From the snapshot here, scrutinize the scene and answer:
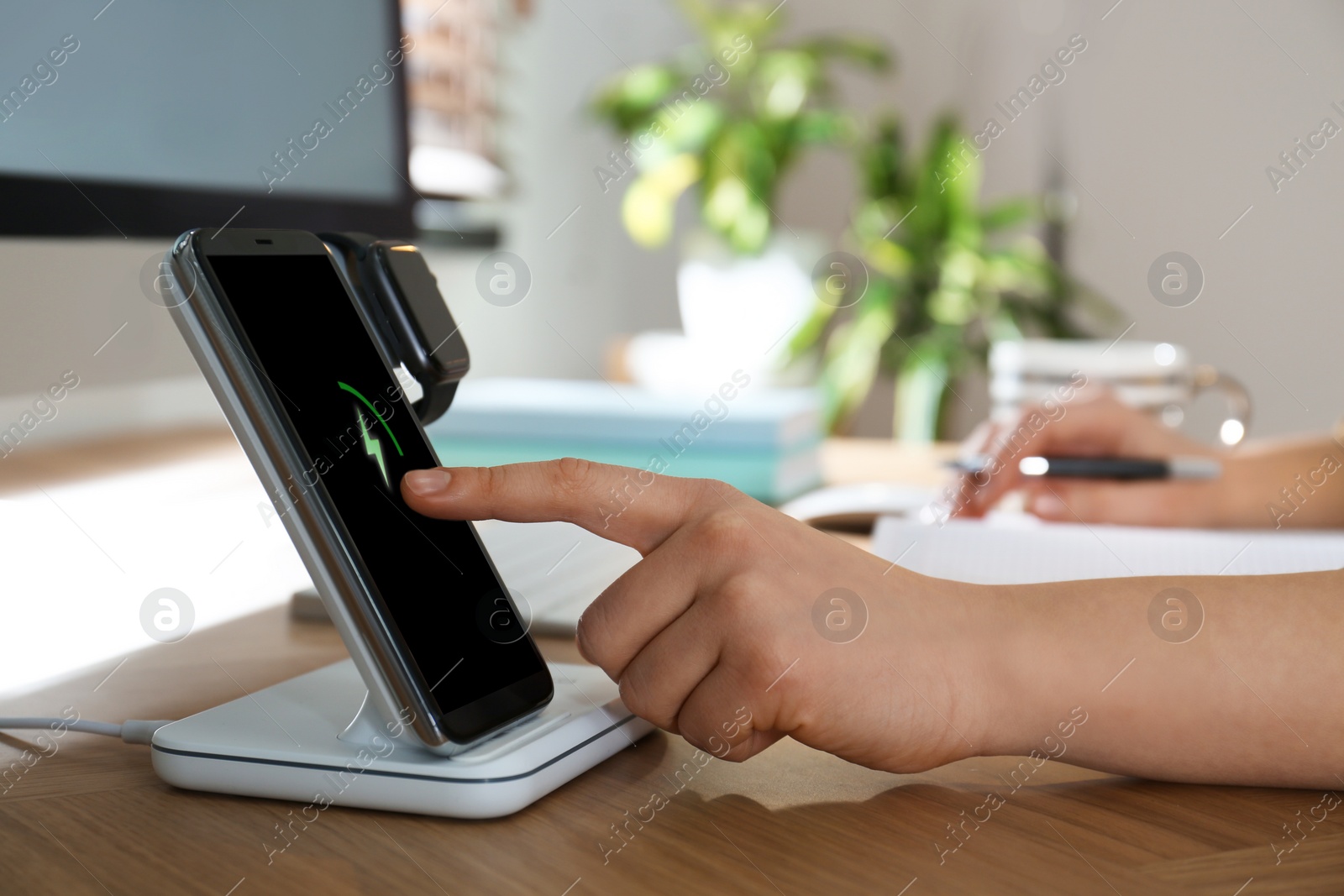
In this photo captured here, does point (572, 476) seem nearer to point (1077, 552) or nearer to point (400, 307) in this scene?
point (400, 307)

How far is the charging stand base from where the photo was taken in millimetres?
335

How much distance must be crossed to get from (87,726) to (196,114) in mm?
314

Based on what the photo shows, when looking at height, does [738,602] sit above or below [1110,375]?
above

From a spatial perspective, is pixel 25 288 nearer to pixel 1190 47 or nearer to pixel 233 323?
pixel 233 323

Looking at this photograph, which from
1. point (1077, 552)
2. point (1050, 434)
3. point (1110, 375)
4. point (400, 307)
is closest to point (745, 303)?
point (1110, 375)

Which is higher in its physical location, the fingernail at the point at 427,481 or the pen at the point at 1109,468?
the fingernail at the point at 427,481

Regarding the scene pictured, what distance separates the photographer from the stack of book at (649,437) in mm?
854

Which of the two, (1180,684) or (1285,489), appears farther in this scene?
(1285,489)

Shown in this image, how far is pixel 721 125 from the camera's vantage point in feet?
7.84

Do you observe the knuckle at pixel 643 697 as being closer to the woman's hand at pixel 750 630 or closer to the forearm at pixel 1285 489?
the woman's hand at pixel 750 630

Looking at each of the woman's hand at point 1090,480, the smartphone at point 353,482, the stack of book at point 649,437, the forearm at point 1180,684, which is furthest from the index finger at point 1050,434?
the smartphone at point 353,482

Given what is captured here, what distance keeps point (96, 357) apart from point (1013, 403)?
3.59ft

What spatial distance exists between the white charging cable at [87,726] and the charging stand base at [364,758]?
0.03 metres

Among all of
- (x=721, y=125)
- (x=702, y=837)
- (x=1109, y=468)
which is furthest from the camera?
(x=721, y=125)
